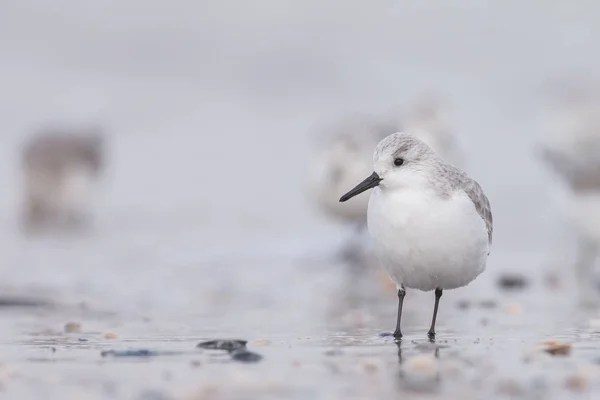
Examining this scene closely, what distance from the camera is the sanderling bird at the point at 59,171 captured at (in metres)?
13.2

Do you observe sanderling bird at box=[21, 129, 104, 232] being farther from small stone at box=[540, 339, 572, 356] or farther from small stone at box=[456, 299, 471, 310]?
small stone at box=[540, 339, 572, 356]

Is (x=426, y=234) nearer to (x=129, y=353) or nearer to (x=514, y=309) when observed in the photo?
(x=129, y=353)

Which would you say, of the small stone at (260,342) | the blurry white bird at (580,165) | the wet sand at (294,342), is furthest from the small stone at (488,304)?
the small stone at (260,342)

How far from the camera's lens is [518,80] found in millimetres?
20938

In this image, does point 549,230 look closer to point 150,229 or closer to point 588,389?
point 150,229

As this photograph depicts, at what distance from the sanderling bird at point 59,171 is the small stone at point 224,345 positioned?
26.1ft

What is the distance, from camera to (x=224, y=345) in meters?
5.03

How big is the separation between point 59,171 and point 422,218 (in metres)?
9.47

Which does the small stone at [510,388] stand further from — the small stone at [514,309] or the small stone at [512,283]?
the small stone at [512,283]

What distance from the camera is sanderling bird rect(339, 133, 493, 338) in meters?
5.29

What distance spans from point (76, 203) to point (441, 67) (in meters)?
9.99

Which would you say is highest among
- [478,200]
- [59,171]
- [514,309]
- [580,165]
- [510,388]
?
[59,171]

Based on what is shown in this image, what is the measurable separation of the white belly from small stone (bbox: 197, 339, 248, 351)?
0.81 metres

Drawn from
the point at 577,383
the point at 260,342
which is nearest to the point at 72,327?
the point at 260,342
